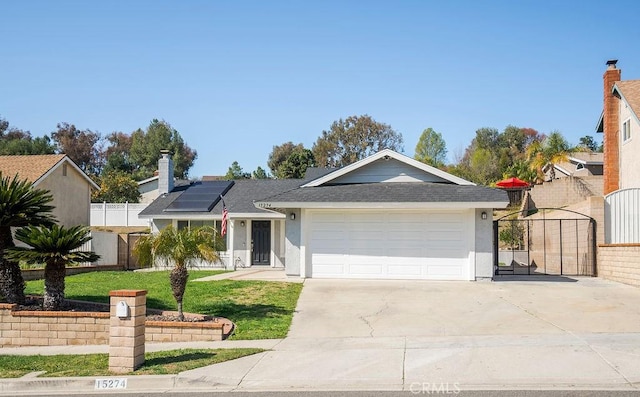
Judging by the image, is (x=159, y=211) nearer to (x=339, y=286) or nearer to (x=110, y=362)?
(x=339, y=286)

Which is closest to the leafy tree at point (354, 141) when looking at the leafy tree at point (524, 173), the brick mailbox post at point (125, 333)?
the leafy tree at point (524, 173)

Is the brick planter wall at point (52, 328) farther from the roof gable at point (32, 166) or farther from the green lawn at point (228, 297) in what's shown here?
the roof gable at point (32, 166)

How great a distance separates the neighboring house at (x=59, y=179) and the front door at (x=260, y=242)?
9.30m

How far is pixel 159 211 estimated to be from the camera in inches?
1103

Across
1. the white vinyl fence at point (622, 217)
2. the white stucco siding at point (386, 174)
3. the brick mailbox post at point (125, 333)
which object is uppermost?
the white stucco siding at point (386, 174)

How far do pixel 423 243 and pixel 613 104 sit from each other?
13.0 metres

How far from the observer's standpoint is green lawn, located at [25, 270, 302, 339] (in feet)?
44.5

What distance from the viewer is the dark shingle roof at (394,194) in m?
19.3

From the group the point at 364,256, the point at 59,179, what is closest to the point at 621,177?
the point at 364,256

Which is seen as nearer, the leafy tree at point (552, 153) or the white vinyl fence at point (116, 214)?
the white vinyl fence at point (116, 214)

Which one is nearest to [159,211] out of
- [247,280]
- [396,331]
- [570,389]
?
[247,280]

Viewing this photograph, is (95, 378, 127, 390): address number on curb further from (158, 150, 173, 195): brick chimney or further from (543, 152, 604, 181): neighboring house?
(543, 152, 604, 181): neighboring house

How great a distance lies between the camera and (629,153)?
25.8m

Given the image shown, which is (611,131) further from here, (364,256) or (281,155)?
(281,155)
